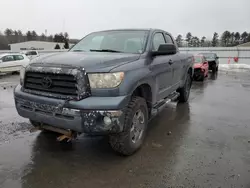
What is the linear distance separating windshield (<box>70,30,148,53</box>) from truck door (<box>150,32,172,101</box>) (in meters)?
0.28

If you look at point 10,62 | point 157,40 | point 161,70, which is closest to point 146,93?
point 161,70

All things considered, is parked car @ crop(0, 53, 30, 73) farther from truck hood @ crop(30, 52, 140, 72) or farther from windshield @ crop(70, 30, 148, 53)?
truck hood @ crop(30, 52, 140, 72)

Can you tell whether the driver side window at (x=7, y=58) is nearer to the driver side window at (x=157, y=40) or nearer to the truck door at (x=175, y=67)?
the truck door at (x=175, y=67)

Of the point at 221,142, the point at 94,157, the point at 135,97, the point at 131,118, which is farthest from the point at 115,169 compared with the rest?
the point at 221,142

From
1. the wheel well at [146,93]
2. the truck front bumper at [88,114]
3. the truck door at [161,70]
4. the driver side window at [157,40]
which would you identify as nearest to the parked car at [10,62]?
the driver side window at [157,40]

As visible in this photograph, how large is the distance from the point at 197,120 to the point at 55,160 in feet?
11.5

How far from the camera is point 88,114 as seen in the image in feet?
10.1

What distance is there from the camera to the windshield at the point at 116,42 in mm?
4344

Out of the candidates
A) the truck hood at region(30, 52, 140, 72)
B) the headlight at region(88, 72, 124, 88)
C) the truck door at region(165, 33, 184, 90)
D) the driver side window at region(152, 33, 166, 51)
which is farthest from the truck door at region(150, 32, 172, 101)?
the headlight at region(88, 72, 124, 88)

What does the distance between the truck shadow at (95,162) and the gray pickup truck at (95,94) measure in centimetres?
27

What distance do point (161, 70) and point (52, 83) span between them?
2.13m

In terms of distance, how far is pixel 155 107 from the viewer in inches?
179

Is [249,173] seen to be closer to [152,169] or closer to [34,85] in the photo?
[152,169]

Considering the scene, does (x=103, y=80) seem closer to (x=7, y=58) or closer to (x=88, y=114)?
(x=88, y=114)
